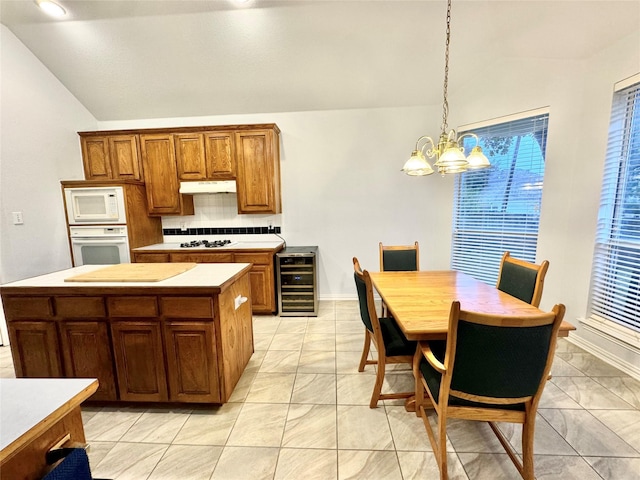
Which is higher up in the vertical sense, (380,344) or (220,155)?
(220,155)

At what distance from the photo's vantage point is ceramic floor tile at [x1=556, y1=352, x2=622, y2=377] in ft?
7.30

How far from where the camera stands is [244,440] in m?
1.66

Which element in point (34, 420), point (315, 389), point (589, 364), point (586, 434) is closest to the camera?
point (34, 420)

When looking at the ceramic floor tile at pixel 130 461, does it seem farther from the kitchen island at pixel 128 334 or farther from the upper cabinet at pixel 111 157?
the upper cabinet at pixel 111 157

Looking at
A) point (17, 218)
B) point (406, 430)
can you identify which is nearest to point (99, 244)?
point (17, 218)

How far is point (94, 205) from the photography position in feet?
10.8

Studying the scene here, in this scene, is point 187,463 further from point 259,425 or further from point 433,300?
point 433,300

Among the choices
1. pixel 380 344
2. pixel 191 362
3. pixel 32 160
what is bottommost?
pixel 191 362

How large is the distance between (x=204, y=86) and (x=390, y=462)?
394cm

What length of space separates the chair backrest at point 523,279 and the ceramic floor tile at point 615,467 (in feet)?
2.72

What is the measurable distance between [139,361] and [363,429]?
1498 millimetres

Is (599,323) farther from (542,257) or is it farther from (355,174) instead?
(355,174)

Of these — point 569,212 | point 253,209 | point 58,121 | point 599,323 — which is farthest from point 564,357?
point 58,121

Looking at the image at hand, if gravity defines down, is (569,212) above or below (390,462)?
above
